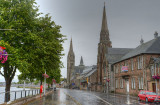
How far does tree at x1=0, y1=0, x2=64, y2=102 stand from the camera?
17.8 metres

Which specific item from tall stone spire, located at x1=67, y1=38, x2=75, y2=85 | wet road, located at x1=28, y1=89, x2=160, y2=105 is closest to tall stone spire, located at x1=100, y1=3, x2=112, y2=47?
wet road, located at x1=28, y1=89, x2=160, y2=105

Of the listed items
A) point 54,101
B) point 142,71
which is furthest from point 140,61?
point 54,101

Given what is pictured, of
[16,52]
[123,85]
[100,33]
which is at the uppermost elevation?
[100,33]

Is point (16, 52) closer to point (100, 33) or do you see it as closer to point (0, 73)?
point (0, 73)

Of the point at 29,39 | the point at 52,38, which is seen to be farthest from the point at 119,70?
the point at 29,39

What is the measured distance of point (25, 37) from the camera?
61.5 feet

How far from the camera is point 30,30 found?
2061 cm

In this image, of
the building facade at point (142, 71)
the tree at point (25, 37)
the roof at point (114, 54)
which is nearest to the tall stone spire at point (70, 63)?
the roof at point (114, 54)

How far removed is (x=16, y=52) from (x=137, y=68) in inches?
1041

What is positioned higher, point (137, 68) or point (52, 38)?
point (52, 38)

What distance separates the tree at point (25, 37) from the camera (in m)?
17.8

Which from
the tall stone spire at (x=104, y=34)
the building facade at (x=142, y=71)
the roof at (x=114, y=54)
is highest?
the tall stone spire at (x=104, y=34)

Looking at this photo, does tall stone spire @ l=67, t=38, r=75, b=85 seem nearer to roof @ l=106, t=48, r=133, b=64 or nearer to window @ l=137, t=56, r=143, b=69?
roof @ l=106, t=48, r=133, b=64

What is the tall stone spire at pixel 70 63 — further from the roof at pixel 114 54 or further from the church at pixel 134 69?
the roof at pixel 114 54
